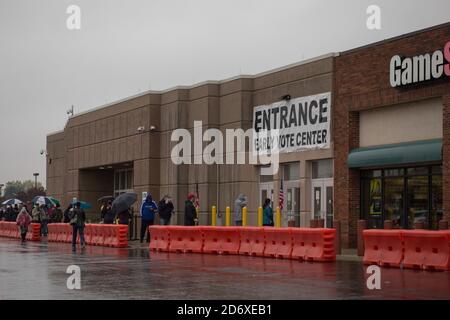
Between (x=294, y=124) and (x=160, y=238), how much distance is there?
7.53 meters

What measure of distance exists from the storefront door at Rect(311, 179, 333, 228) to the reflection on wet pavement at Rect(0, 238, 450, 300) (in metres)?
7.32

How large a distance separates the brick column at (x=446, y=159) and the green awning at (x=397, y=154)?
239 mm

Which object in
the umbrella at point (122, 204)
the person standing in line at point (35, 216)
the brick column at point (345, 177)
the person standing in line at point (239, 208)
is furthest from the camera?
the person standing in line at point (35, 216)

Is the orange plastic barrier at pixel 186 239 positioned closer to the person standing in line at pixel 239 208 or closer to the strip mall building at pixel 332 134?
the strip mall building at pixel 332 134

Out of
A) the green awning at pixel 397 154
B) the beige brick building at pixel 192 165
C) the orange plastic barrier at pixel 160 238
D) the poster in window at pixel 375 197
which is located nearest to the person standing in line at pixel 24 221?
the beige brick building at pixel 192 165

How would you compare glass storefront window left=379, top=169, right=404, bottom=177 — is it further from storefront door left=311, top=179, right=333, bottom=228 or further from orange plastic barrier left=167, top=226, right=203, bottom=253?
orange plastic barrier left=167, top=226, right=203, bottom=253

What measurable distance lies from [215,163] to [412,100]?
1243 cm

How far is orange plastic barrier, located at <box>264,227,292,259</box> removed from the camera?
2278cm

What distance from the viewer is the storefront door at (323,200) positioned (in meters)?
29.4

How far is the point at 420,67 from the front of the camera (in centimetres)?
2472

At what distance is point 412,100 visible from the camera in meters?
25.4

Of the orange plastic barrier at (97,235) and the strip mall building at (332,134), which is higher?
the strip mall building at (332,134)
